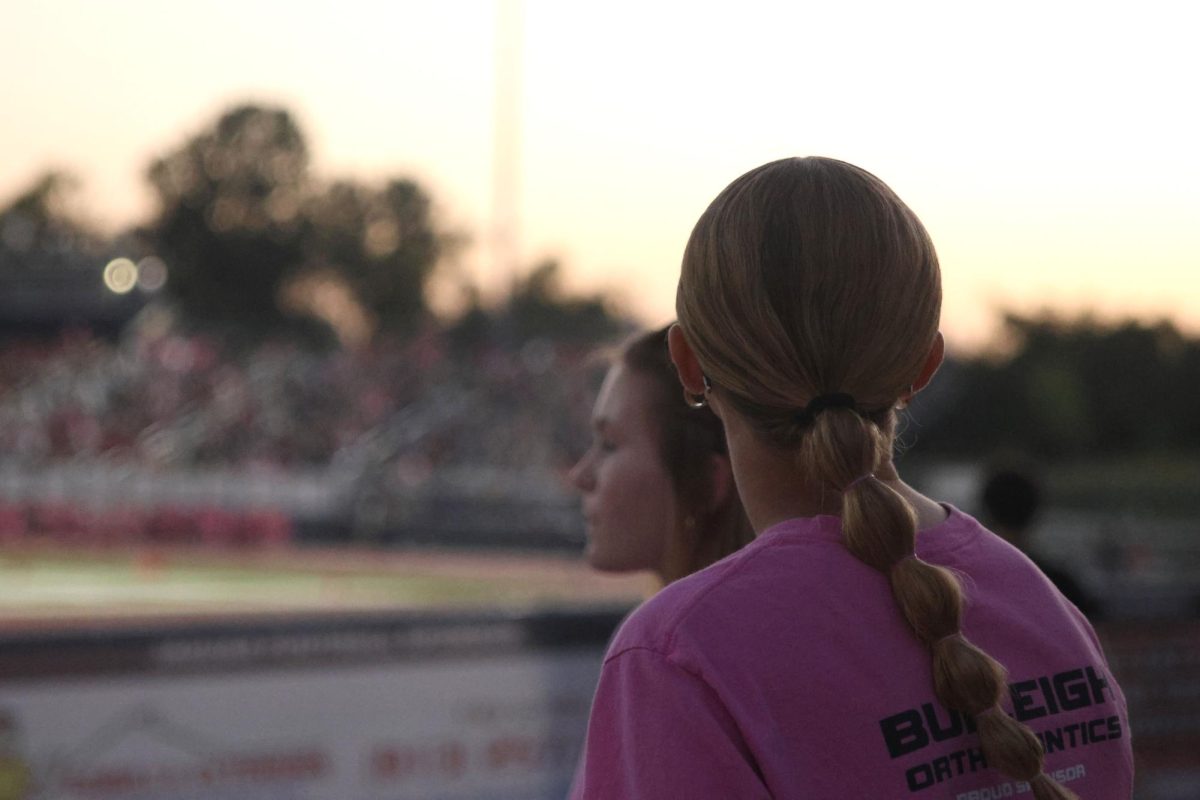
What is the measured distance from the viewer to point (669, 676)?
3.99 ft

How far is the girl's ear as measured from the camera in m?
1.46

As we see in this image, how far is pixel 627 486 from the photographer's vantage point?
8.32ft

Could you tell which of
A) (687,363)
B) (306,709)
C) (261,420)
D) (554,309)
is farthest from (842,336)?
(554,309)

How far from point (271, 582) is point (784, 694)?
71.9ft

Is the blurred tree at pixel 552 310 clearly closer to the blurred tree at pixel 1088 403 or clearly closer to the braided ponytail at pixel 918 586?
the blurred tree at pixel 1088 403

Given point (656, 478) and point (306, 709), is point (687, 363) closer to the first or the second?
point (656, 478)

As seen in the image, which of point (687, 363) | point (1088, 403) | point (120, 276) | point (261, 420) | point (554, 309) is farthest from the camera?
point (554, 309)

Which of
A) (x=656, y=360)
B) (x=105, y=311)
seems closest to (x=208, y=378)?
(x=105, y=311)

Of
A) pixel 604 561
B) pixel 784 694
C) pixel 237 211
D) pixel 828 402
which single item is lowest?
pixel 237 211

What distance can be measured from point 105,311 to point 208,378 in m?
8.38

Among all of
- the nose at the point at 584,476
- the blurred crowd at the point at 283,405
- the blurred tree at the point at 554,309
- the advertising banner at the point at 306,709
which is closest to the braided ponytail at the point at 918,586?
the nose at the point at 584,476

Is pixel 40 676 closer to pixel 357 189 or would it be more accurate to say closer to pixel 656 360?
pixel 656 360

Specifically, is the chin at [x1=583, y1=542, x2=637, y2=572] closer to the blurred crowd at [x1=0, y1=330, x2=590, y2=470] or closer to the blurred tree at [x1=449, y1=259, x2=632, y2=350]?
the blurred crowd at [x1=0, y1=330, x2=590, y2=470]

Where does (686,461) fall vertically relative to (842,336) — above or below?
below
